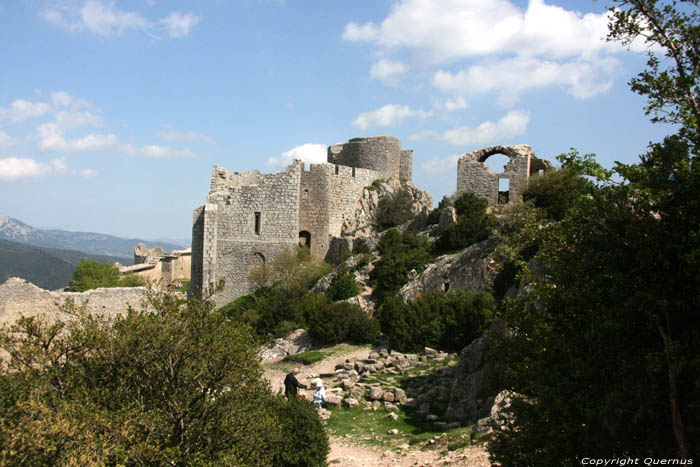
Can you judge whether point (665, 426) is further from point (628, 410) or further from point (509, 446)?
point (509, 446)

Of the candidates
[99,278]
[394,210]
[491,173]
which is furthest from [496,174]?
[99,278]

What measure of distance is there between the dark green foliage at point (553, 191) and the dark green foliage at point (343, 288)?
7570 mm

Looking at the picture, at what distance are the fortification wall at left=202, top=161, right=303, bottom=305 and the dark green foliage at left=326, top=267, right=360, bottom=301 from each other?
174 inches

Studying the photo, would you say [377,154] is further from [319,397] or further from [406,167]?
[319,397]

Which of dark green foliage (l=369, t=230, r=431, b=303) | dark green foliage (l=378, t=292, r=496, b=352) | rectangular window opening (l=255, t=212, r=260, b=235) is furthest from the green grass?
rectangular window opening (l=255, t=212, r=260, b=235)

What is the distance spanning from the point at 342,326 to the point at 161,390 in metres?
11.3

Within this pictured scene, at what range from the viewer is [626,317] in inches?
191

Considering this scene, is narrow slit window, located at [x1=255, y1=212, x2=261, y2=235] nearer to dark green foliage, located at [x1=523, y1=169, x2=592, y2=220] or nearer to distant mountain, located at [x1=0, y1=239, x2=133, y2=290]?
dark green foliage, located at [x1=523, y1=169, x2=592, y2=220]

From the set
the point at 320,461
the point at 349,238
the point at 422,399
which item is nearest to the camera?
the point at 320,461

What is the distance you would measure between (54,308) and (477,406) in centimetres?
1136

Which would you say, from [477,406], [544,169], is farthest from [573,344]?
[544,169]

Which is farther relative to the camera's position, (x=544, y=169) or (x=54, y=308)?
(x=544, y=169)

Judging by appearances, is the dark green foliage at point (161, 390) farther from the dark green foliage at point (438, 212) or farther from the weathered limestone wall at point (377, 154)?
the weathered limestone wall at point (377, 154)

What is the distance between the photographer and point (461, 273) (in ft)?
58.4
